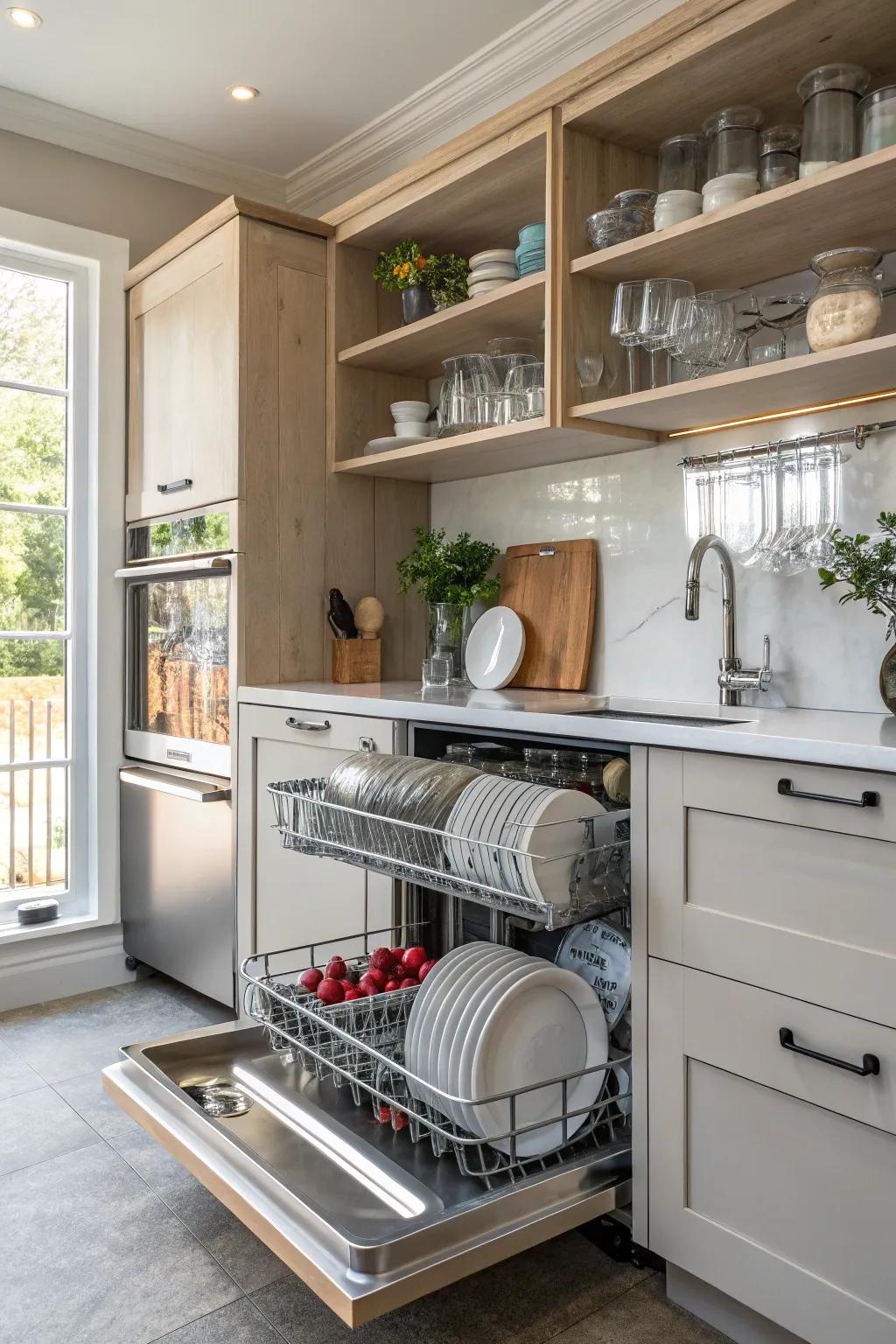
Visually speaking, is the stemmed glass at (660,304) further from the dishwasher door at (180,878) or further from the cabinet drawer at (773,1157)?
the dishwasher door at (180,878)

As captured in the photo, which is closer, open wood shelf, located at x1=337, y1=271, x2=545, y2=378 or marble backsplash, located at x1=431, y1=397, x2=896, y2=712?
marble backsplash, located at x1=431, y1=397, x2=896, y2=712

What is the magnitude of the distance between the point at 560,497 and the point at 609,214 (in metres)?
0.73

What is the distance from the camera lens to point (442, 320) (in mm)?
2424

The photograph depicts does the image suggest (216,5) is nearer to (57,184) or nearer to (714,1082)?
(57,184)

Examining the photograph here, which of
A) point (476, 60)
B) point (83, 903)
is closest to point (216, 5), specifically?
point (476, 60)

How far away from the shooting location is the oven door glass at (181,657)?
2.70 m

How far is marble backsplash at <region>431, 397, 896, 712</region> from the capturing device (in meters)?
1.93

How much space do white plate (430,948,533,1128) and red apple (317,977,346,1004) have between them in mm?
281

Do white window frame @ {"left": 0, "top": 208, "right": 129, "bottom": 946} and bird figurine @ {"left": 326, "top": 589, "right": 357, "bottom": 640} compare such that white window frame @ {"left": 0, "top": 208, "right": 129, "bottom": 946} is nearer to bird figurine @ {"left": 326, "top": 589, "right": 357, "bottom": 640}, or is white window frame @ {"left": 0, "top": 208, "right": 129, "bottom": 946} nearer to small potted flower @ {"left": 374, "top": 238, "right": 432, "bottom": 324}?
bird figurine @ {"left": 326, "top": 589, "right": 357, "bottom": 640}

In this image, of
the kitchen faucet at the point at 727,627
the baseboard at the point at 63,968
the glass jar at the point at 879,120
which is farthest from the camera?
the baseboard at the point at 63,968

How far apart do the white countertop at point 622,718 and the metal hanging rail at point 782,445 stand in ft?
1.72

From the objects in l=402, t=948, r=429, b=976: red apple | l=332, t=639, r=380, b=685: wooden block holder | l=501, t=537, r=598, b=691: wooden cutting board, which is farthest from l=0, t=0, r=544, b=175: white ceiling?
l=402, t=948, r=429, b=976: red apple

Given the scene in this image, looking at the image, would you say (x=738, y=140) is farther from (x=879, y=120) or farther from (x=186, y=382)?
(x=186, y=382)

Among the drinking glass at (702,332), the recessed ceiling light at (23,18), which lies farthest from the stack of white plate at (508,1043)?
the recessed ceiling light at (23,18)
